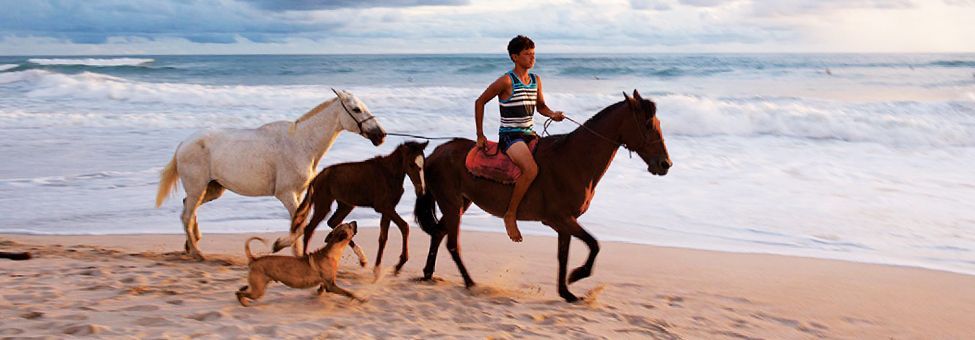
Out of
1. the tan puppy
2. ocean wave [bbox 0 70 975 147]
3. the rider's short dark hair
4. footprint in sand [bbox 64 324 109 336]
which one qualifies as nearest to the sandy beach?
footprint in sand [bbox 64 324 109 336]

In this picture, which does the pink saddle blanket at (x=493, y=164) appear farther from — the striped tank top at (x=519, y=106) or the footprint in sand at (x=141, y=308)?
the footprint in sand at (x=141, y=308)

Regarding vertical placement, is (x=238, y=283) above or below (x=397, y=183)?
below

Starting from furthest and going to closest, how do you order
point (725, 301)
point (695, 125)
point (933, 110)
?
point (933, 110) → point (695, 125) → point (725, 301)

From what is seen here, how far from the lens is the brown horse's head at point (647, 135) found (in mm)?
5504

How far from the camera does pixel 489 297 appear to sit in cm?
593

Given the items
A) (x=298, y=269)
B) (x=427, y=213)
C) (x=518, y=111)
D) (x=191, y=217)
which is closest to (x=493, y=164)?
(x=518, y=111)

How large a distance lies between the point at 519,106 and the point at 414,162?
83 centimetres

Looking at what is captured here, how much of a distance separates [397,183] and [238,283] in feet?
4.13

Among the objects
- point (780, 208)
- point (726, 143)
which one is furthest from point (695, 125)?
point (780, 208)

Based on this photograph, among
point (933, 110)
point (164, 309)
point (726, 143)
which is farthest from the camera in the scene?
point (933, 110)

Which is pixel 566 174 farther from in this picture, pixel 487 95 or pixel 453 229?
pixel 453 229

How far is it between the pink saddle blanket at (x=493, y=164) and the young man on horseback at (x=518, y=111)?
51 mm

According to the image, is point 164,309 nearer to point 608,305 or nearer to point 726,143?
point 608,305

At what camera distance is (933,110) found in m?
23.1
